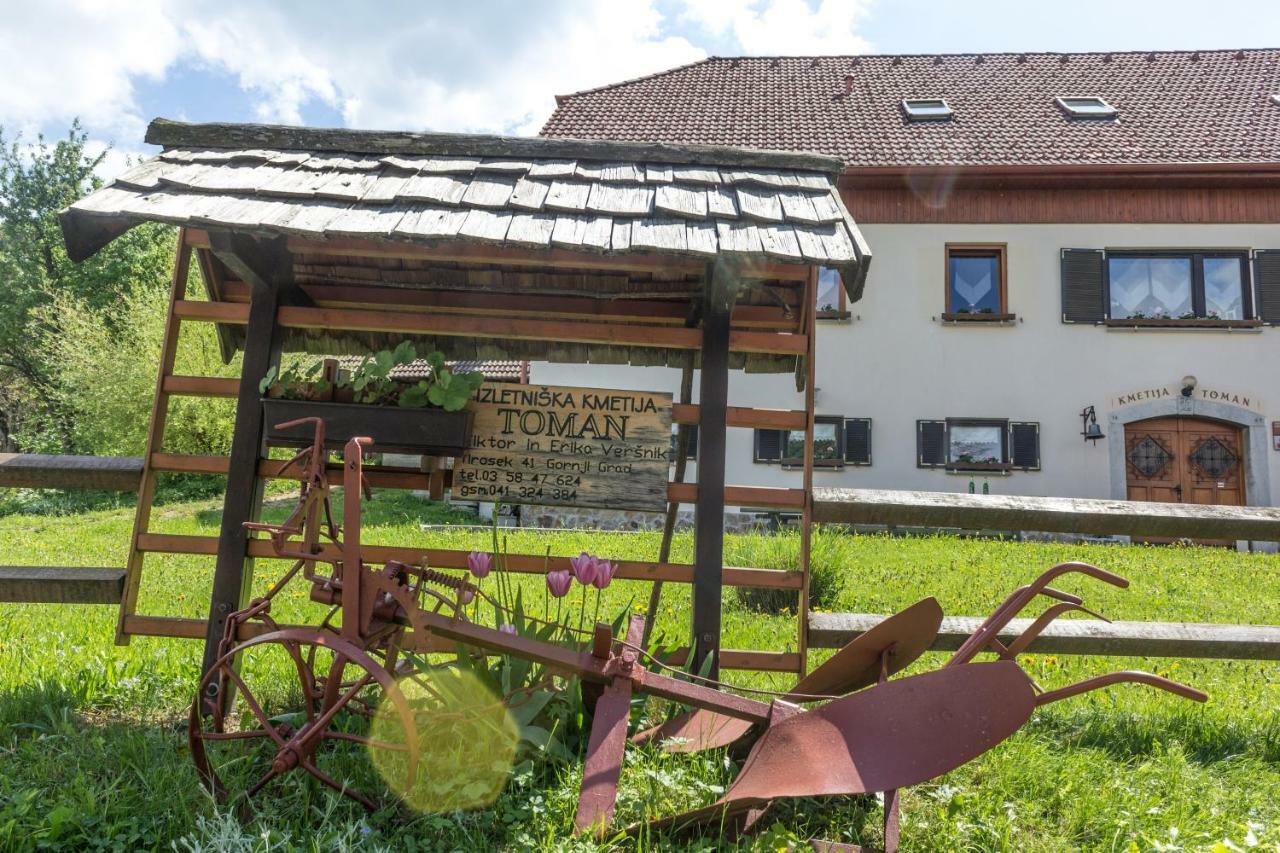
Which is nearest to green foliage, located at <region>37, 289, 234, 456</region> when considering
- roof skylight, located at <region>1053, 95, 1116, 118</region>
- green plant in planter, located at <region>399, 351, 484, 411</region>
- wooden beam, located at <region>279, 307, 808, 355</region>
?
wooden beam, located at <region>279, 307, 808, 355</region>

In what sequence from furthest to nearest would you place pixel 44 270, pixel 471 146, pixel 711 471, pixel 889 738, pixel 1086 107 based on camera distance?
pixel 44 270, pixel 1086 107, pixel 471 146, pixel 711 471, pixel 889 738

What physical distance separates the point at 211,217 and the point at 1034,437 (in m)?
11.6

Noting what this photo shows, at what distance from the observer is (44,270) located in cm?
2623

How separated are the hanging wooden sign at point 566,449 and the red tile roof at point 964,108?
9931 mm

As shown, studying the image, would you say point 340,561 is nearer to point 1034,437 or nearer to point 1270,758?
point 1270,758

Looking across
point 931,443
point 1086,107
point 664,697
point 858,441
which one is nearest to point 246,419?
point 664,697

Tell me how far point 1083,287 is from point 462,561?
37.6ft

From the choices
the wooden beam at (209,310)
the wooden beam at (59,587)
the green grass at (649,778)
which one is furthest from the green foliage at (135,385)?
the wooden beam at (209,310)

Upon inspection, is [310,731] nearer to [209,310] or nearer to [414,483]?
[414,483]

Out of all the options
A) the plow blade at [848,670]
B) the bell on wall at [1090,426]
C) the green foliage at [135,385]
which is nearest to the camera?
the plow blade at [848,670]

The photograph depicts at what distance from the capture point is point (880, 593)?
6.03m

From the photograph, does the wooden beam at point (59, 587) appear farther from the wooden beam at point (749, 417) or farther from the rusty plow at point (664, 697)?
the wooden beam at point (749, 417)

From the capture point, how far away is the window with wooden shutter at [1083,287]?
1152 cm

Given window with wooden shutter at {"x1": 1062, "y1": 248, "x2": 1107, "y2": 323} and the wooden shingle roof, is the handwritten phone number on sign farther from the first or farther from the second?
window with wooden shutter at {"x1": 1062, "y1": 248, "x2": 1107, "y2": 323}
